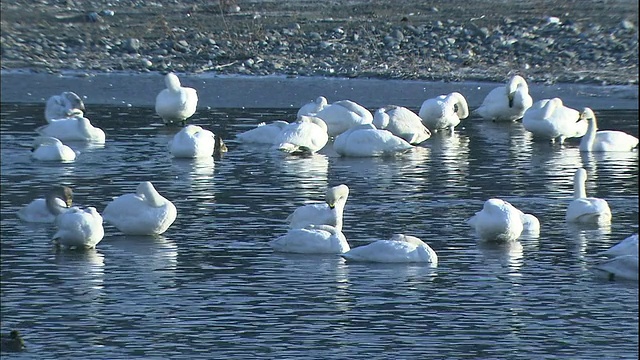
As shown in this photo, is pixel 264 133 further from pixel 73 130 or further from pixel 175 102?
pixel 73 130

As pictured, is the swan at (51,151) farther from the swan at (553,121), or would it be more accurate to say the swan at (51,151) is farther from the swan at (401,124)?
the swan at (553,121)

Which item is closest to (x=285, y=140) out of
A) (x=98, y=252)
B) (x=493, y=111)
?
(x=493, y=111)

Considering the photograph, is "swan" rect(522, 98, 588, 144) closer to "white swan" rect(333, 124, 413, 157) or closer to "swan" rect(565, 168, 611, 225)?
"white swan" rect(333, 124, 413, 157)

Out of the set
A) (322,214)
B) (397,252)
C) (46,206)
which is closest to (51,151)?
(46,206)

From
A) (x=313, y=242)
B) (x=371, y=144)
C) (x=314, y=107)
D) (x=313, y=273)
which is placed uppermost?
(x=314, y=107)

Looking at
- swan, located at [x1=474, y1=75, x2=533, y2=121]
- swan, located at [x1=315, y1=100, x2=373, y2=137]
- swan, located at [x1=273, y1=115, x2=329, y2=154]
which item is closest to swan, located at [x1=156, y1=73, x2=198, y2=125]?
swan, located at [x1=315, y1=100, x2=373, y2=137]

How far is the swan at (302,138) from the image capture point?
1747cm

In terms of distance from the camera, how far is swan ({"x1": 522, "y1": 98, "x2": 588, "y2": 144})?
61.6ft

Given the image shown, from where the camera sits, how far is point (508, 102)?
20625mm

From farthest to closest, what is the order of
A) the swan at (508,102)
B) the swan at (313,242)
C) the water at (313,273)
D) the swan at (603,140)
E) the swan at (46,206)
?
the swan at (508,102), the swan at (603,140), the swan at (46,206), the swan at (313,242), the water at (313,273)

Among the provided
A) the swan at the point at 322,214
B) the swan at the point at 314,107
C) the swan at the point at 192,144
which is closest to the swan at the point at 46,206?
the swan at the point at 322,214

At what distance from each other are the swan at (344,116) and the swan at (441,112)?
1116 millimetres

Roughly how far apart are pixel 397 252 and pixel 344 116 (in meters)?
7.84

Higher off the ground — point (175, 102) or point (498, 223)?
point (175, 102)
